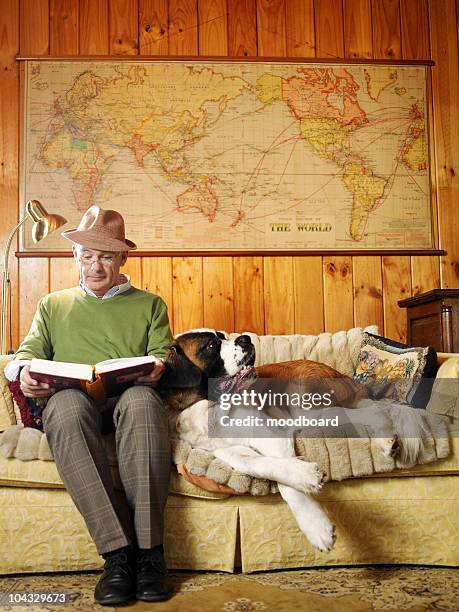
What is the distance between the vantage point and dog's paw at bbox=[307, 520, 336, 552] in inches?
60.7

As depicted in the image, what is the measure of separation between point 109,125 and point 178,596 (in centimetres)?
201

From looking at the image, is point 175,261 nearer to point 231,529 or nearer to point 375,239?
point 375,239

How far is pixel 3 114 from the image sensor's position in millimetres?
2824

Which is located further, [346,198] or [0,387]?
[346,198]

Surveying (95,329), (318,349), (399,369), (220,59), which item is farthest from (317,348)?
(220,59)

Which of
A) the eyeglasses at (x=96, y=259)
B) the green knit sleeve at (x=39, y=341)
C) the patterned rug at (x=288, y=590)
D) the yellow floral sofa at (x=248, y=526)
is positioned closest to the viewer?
the patterned rug at (x=288, y=590)

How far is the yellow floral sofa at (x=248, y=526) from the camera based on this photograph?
67.8 inches

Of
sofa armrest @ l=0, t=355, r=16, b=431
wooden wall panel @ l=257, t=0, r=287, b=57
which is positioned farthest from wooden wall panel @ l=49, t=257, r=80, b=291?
wooden wall panel @ l=257, t=0, r=287, b=57

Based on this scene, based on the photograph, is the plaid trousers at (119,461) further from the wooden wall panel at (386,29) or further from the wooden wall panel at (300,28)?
the wooden wall panel at (386,29)

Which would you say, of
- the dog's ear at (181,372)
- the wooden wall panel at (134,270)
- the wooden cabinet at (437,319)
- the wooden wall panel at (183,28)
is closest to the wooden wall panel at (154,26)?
the wooden wall panel at (183,28)

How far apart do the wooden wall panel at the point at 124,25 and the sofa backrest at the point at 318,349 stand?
1.40m

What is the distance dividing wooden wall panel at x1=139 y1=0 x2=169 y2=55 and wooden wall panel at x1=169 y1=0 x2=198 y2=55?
22mm

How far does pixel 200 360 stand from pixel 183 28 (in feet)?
5.85

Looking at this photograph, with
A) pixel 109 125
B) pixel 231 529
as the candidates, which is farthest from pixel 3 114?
pixel 231 529
